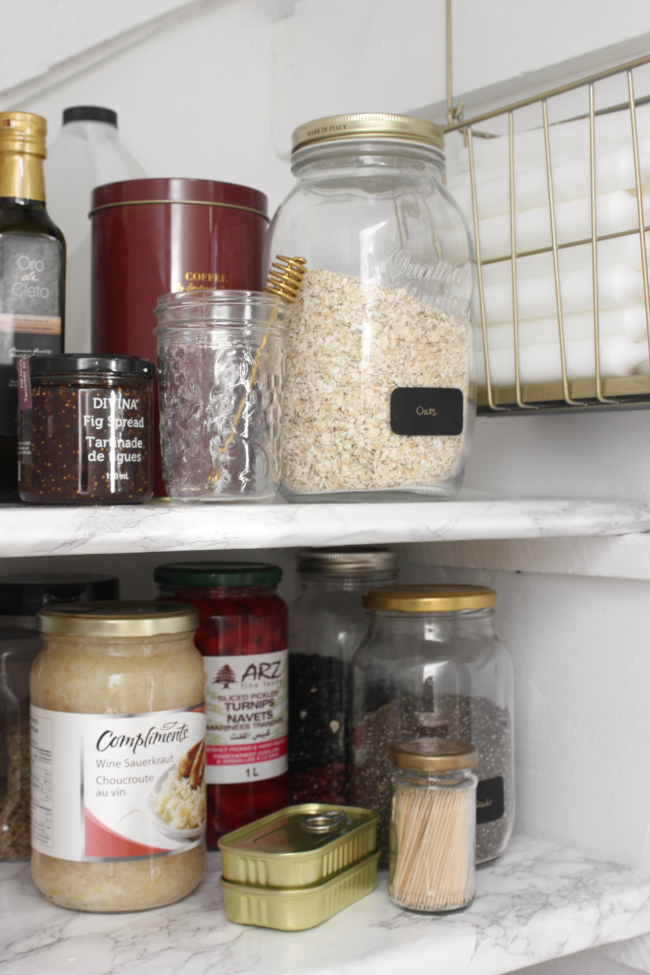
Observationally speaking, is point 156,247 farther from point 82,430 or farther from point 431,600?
point 431,600

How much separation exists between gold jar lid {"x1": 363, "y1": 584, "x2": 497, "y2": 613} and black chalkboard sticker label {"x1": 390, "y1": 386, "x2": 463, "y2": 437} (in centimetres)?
14

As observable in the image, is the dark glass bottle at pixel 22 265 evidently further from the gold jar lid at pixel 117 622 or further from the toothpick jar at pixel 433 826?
the toothpick jar at pixel 433 826

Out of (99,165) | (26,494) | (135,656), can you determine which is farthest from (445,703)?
(99,165)

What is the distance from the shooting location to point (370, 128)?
2.29ft

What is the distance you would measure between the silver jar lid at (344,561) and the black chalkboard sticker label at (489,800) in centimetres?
23

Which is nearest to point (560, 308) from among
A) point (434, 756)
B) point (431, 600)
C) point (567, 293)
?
point (567, 293)

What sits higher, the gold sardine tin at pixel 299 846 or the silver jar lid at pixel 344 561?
the silver jar lid at pixel 344 561

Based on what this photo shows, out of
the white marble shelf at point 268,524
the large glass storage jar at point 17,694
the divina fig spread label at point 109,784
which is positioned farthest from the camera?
the large glass storage jar at point 17,694

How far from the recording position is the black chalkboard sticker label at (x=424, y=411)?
0.67 meters

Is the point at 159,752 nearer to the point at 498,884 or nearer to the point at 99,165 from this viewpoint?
the point at 498,884

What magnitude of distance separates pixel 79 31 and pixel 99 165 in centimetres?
16

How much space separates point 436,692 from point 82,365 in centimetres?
39

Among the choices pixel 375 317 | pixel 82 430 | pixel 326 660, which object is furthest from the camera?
pixel 326 660

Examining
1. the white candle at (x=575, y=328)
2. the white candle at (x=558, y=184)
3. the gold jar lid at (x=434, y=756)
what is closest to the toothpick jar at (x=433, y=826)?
the gold jar lid at (x=434, y=756)
